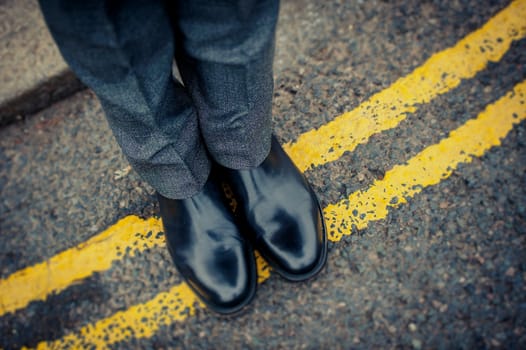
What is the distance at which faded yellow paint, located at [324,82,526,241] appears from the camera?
1.16 metres

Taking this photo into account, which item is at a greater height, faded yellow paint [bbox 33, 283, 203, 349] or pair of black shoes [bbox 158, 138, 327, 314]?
pair of black shoes [bbox 158, 138, 327, 314]

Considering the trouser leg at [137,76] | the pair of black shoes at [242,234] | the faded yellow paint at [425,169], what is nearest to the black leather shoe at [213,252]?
the pair of black shoes at [242,234]

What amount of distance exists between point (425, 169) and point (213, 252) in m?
0.73

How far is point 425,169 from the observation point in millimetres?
1185

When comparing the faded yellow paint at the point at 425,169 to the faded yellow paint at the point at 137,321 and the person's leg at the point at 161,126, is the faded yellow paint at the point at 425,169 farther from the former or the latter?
the faded yellow paint at the point at 137,321

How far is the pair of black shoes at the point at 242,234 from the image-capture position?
3.38ft

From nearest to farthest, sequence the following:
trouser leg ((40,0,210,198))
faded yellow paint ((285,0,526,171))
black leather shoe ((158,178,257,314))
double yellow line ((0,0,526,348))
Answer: trouser leg ((40,0,210,198)) → black leather shoe ((158,178,257,314)) → double yellow line ((0,0,526,348)) → faded yellow paint ((285,0,526,171))

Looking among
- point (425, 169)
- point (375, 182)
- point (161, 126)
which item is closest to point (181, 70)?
point (161, 126)

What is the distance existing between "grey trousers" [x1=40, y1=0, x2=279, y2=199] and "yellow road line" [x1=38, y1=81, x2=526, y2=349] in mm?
372

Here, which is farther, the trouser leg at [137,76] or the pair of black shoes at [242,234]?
the pair of black shoes at [242,234]

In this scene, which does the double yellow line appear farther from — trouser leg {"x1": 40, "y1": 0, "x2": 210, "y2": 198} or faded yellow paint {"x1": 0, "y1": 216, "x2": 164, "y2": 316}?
trouser leg {"x1": 40, "y1": 0, "x2": 210, "y2": 198}

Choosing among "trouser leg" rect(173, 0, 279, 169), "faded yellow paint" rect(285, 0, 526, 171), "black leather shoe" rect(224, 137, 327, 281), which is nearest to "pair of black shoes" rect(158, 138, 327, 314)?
"black leather shoe" rect(224, 137, 327, 281)

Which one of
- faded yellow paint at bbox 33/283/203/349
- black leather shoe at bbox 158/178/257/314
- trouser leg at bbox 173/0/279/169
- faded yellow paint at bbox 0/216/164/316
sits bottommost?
faded yellow paint at bbox 33/283/203/349

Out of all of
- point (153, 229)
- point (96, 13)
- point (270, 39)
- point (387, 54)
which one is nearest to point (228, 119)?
point (270, 39)
